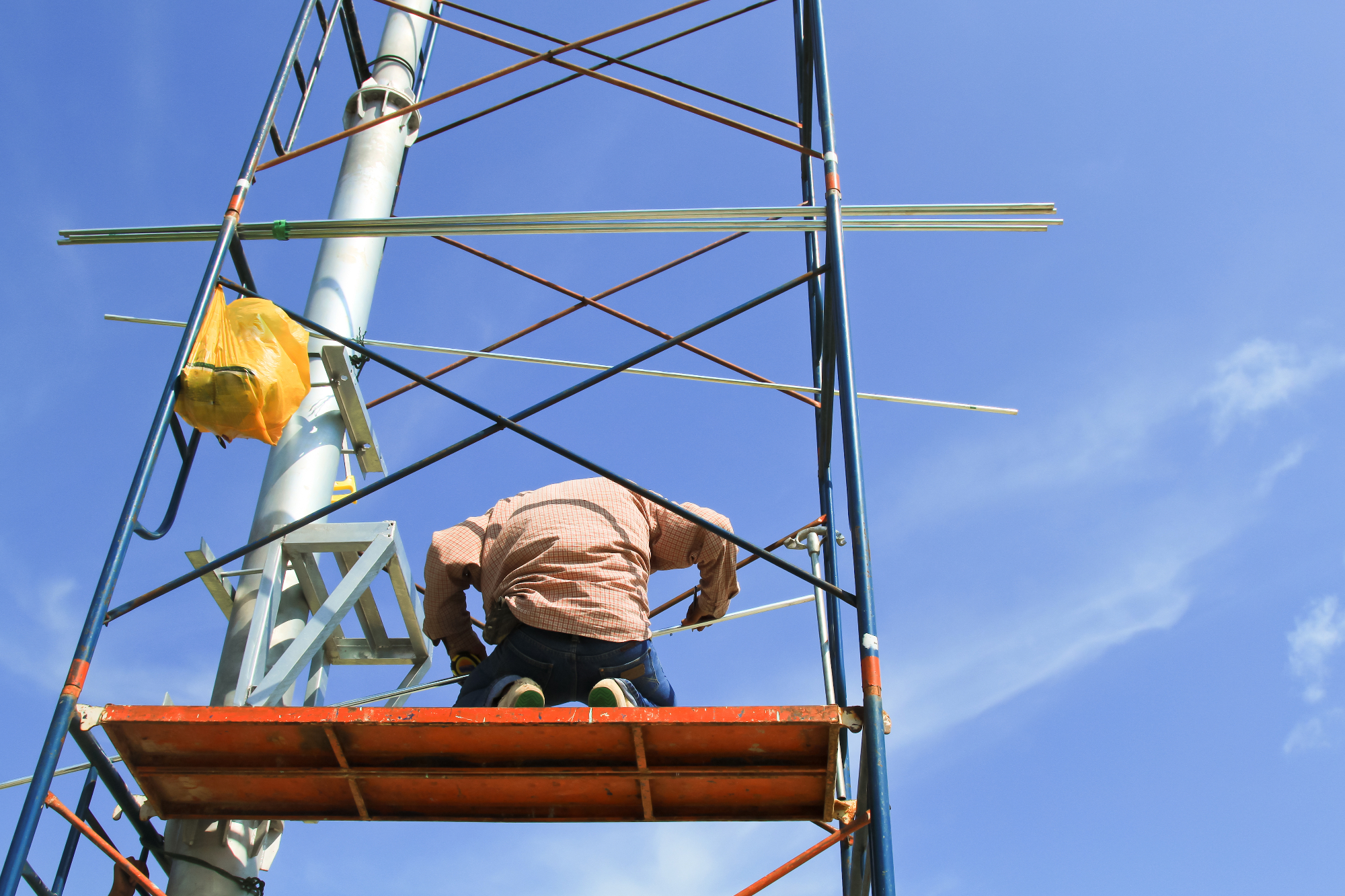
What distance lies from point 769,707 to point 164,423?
2669 millimetres

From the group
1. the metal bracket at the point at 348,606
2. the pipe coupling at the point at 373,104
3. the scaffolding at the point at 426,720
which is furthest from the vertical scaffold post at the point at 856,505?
the pipe coupling at the point at 373,104

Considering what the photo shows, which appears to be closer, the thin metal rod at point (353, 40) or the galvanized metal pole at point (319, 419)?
the galvanized metal pole at point (319, 419)

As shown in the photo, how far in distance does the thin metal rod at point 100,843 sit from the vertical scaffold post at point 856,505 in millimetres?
2368

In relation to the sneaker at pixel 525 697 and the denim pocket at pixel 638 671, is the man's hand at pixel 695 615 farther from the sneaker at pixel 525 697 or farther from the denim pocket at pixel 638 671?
the sneaker at pixel 525 697

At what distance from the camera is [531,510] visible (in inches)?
194

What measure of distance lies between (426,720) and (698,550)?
172cm

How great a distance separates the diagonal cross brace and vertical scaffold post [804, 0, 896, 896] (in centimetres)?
219

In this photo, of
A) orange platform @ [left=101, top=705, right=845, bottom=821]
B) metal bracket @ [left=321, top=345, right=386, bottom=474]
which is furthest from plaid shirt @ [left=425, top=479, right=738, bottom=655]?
metal bracket @ [left=321, top=345, right=386, bottom=474]

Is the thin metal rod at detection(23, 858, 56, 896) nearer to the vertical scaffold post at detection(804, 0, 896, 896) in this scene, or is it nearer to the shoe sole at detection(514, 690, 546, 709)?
the shoe sole at detection(514, 690, 546, 709)

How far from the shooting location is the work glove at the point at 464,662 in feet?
17.2

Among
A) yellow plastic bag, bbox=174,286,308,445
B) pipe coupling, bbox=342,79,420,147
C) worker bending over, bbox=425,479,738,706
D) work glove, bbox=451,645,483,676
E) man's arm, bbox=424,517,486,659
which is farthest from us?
pipe coupling, bbox=342,79,420,147

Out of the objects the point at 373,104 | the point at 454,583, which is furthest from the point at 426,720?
the point at 373,104

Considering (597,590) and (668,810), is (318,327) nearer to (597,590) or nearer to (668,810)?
(597,590)

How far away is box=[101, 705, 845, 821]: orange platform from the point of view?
3.84 metres
